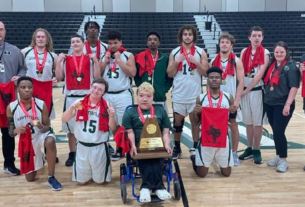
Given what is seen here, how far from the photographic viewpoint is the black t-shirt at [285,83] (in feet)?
12.6

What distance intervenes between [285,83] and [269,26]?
14.8m

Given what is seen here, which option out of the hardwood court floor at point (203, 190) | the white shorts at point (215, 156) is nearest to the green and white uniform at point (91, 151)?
the hardwood court floor at point (203, 190)

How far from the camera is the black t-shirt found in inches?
151

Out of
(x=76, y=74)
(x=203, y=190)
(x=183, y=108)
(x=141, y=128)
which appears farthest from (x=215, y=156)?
(x=76, y=74)

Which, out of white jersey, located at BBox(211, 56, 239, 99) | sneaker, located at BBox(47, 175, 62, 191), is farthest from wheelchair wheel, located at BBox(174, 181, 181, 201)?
white jersey, located at BBox(211, 56, 239, 99)

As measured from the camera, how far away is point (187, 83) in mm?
4137

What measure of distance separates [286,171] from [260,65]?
1231 millimetres

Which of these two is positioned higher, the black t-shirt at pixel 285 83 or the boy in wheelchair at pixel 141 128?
the black t-shirt at pixel 285 83

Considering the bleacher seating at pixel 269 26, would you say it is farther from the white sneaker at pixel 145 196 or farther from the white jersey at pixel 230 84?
the white sneaker at pixel 145 196

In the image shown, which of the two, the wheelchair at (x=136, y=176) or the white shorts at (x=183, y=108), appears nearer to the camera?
the wheelchair at (x=136, y=176)

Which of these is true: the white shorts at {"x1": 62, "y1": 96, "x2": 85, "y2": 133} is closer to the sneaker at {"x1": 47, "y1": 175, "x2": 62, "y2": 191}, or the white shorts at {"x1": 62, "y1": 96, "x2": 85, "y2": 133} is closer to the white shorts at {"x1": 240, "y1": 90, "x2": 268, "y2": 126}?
the sneaker at {"x1": 47, "y1": 175, "x2": 62, "y2": 191}

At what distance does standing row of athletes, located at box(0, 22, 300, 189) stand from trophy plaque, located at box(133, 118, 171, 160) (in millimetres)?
809

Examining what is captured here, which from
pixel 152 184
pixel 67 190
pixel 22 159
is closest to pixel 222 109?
pixel 152 184

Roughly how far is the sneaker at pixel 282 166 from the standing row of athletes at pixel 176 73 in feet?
0.03
